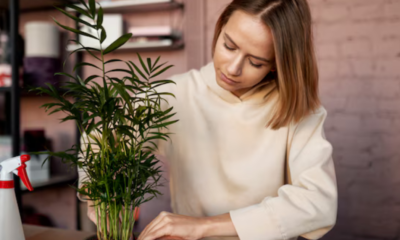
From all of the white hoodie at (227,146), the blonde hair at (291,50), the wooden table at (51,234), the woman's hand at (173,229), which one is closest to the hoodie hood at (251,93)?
the white hoodie at (227,146)

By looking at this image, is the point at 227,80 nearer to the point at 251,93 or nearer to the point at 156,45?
the point at 251,93

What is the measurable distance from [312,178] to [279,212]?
0.48 ft

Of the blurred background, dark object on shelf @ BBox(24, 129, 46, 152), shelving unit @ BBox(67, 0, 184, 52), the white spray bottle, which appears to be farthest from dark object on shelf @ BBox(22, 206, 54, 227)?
the white spray bottle

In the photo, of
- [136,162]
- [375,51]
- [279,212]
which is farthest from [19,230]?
[375,51]

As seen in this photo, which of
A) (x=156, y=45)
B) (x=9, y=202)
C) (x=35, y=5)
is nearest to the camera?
(x=9, y=202)

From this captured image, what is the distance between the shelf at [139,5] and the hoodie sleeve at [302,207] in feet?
4.45

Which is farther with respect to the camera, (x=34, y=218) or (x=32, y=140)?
(x=34, y=218)

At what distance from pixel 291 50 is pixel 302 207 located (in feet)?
1.44

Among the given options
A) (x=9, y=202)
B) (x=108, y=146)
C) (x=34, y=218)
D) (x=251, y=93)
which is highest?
(x=251, y=93)

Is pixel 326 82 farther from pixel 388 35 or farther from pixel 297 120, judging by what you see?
pixel 297 120

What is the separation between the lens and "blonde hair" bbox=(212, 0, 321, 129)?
40.8 inches

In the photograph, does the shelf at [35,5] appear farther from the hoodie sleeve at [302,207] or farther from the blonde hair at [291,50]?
the hoodie sleeve at [302,207]

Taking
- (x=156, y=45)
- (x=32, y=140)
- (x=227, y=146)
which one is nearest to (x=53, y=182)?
(x=32, y=140)

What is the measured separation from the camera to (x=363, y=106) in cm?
189
